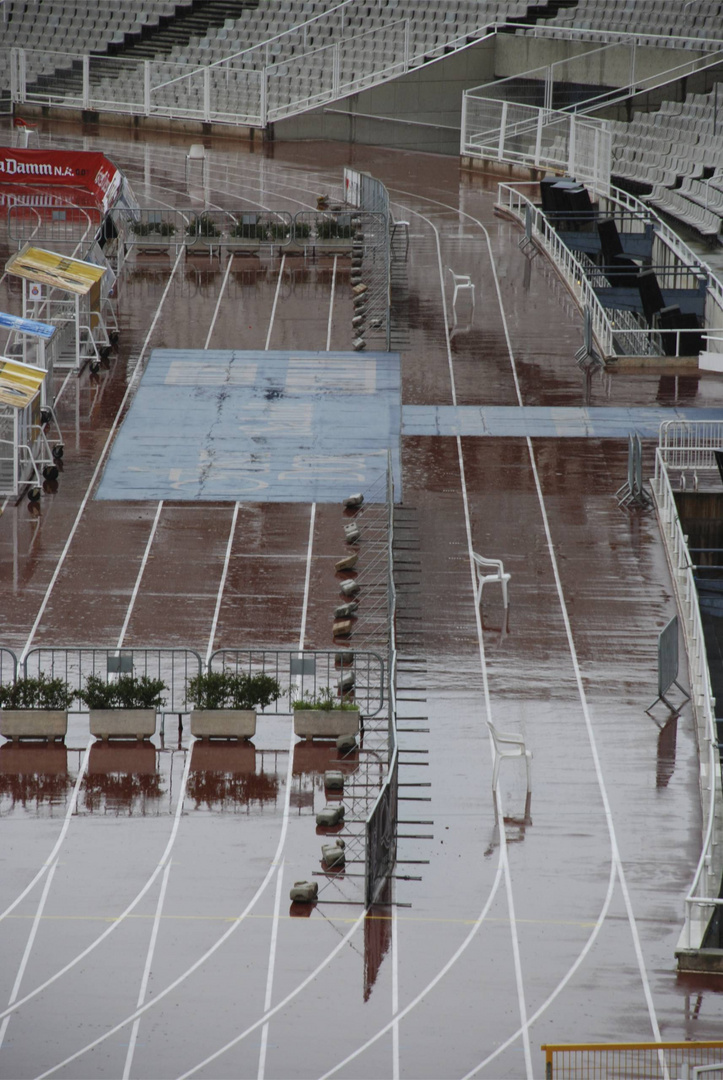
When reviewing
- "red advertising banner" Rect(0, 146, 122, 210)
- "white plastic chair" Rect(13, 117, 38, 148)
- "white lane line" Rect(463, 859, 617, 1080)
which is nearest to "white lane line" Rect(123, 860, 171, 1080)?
"white lane line" Rect(463, 859, 617, 1080)

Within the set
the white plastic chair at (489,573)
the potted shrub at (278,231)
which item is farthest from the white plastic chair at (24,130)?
the white plastic chair at (489,573)

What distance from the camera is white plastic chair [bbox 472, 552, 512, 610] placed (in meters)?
22.0

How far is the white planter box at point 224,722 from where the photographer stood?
18609 mm

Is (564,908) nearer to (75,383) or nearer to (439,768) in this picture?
(439,768)

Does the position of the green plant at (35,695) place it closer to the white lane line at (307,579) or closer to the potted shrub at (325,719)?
the potted shrub at (325,719)

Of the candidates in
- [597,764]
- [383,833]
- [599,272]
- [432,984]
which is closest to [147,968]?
[432,984]

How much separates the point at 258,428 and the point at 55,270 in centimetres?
473

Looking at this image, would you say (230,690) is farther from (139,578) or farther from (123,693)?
(139,578)

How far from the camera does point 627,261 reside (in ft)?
125

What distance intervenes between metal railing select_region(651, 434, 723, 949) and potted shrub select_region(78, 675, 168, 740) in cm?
596

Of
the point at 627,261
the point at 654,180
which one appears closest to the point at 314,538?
the point at 627,261

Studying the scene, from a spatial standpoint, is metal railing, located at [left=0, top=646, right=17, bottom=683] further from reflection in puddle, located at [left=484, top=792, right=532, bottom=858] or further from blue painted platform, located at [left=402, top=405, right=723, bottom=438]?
blue painted platform, located at [left=402, top=405, right=723, bottom=438]

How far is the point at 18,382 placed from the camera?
25266 mm

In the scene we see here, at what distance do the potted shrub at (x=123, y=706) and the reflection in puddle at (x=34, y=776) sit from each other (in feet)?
1.76
